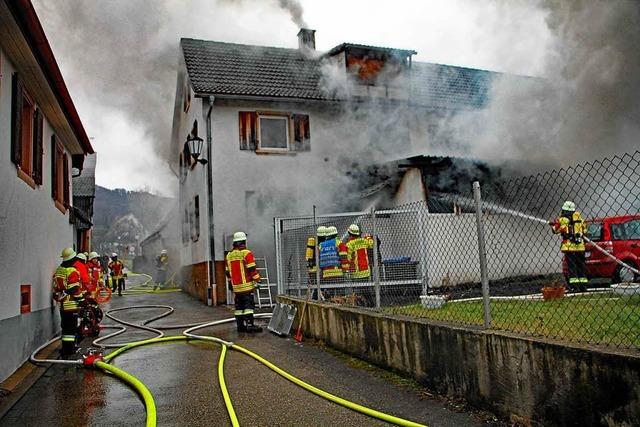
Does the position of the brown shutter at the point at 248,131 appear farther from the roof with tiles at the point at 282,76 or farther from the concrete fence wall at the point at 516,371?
the concrete fence wall at the point at 516,371

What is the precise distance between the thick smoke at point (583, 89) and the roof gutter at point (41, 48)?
6228 mm

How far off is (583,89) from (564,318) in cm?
323

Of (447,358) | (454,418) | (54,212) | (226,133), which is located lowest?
(454,418)

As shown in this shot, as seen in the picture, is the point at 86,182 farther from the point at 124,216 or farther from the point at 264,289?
the point at 124,216

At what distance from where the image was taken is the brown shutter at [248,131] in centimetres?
1477

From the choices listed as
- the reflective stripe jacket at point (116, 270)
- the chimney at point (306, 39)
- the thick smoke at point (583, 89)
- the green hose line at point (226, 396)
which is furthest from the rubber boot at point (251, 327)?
the reflective stripe jacket at point (116, 270)

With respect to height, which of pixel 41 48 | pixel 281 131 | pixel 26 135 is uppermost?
pixel 281 131

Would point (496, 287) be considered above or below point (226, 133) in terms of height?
below

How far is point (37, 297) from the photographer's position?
7578 mm

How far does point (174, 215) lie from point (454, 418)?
24562 mm

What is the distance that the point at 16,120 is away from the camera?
251 inches

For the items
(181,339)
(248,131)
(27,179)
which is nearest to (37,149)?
(27,179)

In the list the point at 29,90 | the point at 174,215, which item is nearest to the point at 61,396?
the point at 29,90

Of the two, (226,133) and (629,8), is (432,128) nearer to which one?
(226,133)
